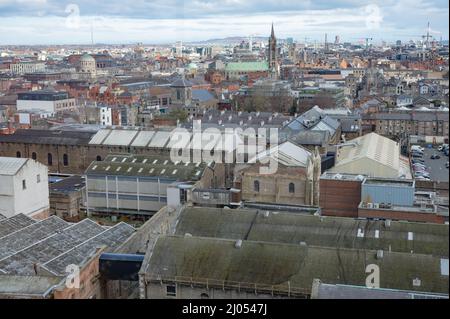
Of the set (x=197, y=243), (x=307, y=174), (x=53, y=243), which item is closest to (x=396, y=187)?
(x=307, y=174)

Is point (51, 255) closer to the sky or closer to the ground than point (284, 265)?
closer to the ground

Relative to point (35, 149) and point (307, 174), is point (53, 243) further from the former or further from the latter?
point (35, 149)

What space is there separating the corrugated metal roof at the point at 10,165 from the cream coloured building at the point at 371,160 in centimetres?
1135

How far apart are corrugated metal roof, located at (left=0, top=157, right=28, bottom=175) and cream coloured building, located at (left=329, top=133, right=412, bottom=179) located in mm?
11348

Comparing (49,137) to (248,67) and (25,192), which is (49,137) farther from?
(248,67)

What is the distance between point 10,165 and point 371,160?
13247 millimetres

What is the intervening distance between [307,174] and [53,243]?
29.0 ft

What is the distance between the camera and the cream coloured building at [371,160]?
65.4 ft

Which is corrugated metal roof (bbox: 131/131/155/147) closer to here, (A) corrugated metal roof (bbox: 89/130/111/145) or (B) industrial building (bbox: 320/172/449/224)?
(A) corrugated metal roof (bbox: 89/130/111/145)

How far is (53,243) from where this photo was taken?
14586 millimetres

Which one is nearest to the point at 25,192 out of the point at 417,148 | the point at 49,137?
the point at 49,137

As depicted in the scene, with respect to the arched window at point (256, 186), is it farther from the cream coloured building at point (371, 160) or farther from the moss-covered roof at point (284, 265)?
the moss-covered roof at point (284, 265)

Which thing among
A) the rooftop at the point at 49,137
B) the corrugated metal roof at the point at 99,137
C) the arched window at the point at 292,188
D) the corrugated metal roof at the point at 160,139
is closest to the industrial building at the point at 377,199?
the arched window at the point at 292,188

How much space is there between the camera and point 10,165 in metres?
19.7
